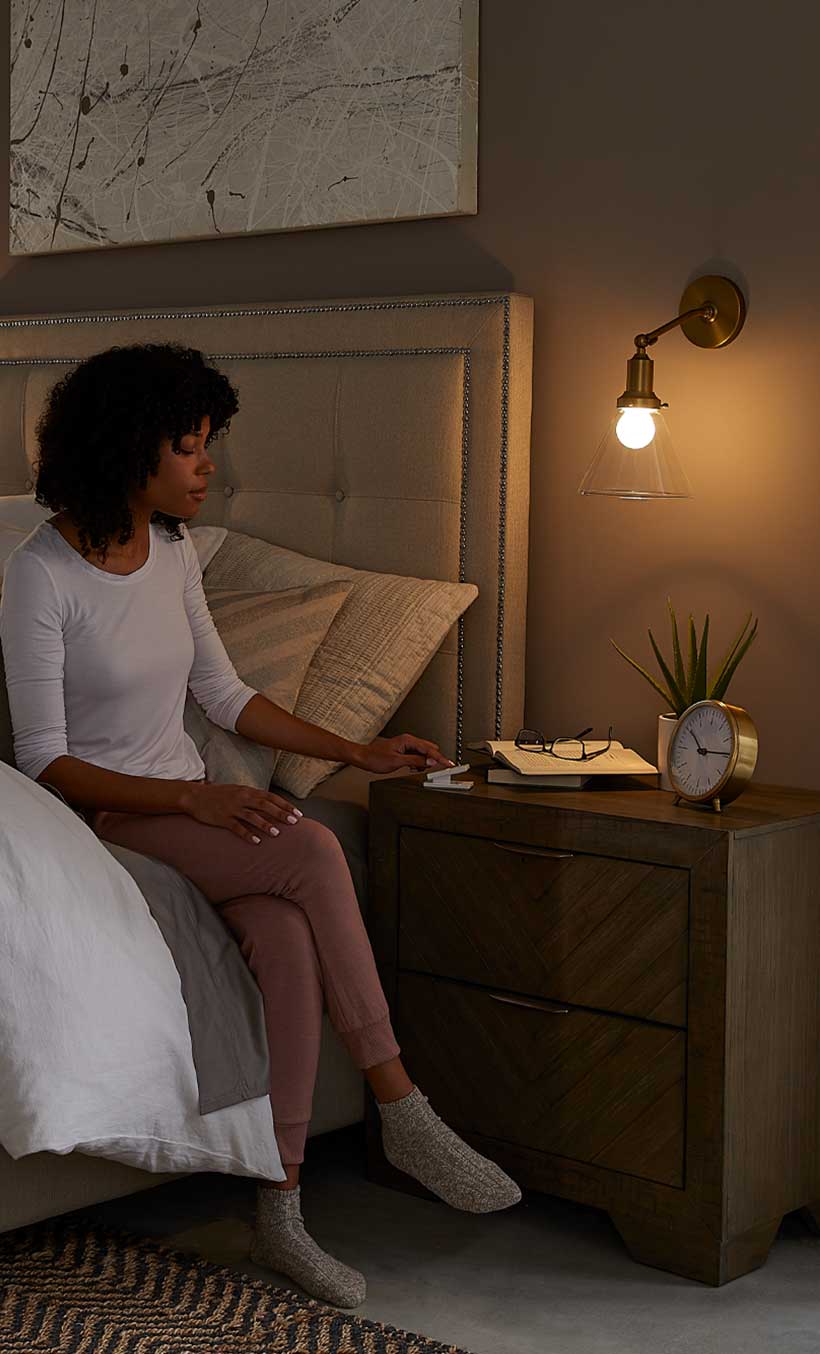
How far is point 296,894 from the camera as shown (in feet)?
6.88

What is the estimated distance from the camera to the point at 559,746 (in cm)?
242

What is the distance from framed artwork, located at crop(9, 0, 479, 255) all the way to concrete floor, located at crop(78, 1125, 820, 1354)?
164 centimetres

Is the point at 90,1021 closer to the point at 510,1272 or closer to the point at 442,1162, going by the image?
the point at 442,1162

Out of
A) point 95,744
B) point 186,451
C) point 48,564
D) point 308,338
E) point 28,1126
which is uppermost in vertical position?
point 308,338

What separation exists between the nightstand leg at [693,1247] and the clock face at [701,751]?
559mm

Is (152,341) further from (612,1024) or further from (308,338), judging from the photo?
(612,1024)

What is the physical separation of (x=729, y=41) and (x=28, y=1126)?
182 centimetres

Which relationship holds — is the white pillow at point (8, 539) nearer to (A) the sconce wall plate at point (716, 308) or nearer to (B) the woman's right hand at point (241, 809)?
(B) the woman's right hand at point (241, 809)

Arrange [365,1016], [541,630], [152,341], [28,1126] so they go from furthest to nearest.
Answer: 1. [152,341]
2. [541,630]
3. [365,1016]
4. [28,1126]

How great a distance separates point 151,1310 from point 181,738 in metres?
0.80

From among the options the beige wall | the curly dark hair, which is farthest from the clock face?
the curly dark hair


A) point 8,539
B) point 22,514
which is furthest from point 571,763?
point 22,514

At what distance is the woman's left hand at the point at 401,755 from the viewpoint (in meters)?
2.41

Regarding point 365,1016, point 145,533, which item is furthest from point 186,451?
point 365,1016
